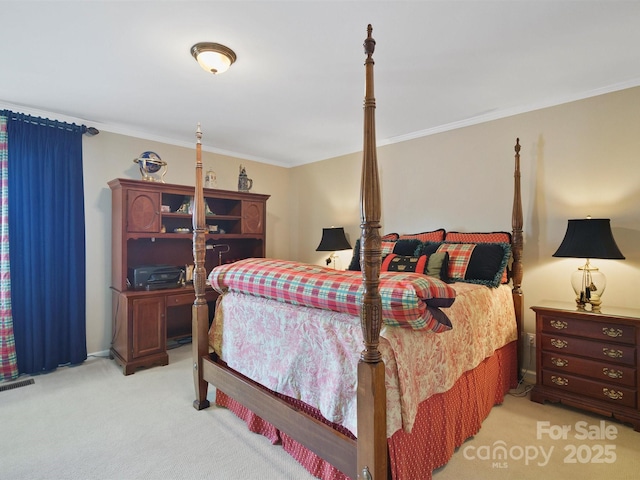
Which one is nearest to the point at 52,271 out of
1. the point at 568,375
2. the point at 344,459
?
the point at 344,459

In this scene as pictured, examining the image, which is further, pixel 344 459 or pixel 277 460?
pixel 277 460

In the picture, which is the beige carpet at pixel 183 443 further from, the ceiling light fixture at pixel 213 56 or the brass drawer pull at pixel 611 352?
the ceiling light fixture at pixel 213 56

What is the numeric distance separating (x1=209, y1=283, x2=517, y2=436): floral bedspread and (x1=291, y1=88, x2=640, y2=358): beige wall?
39.4 inches

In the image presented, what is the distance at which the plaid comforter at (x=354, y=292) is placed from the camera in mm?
1379

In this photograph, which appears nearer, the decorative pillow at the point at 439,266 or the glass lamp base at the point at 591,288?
the glass lamp base at the point at 591,288

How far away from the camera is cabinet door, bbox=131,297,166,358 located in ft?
10.1

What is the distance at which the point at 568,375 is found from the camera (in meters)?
2.36

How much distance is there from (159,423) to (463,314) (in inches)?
84.2

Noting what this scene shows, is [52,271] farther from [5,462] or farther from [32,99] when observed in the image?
[5,462]

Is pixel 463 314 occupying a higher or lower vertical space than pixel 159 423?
higher

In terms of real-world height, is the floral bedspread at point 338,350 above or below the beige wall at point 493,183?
below

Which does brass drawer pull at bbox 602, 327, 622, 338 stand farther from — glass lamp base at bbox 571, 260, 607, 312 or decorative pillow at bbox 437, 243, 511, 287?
decorative pillow at bbox 437, 243, 511, 287

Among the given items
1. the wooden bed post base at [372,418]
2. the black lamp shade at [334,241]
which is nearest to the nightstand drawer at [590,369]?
the wooden bed post base at [372,418]

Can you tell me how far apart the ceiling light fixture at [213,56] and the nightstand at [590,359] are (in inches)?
112
